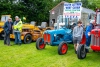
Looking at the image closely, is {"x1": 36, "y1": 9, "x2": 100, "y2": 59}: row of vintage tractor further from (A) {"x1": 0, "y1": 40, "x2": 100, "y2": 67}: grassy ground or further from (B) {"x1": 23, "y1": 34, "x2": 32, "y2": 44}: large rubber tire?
(B) {"x1": 23, "y1": 34, "x2": 32, "y2": 44}: large rubber tire

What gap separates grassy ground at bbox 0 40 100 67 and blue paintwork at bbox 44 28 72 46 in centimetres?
52

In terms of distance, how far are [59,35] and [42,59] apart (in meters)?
2.36

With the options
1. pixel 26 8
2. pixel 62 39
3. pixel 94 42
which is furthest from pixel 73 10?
pixel 26 8

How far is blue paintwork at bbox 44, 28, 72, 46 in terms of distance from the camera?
1210 cm

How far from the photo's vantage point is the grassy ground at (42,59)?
950 centimetres

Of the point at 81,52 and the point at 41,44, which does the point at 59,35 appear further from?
the point at 81,52

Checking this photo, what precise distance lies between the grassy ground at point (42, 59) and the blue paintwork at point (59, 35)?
524mm

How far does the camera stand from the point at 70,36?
1274cm

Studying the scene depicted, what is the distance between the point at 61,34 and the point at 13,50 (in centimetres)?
259

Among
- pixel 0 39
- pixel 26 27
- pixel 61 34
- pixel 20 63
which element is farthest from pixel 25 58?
pixel 0 39

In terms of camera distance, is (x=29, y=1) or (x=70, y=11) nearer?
(x=70, y=11)

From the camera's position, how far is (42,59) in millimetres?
10445

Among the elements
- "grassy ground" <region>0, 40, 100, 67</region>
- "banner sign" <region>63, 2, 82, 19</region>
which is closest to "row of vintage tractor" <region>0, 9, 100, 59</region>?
"grassy ground" <region>0, 40, 100, 67</region>

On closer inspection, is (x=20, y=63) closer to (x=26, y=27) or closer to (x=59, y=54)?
(x=59, y=54)
